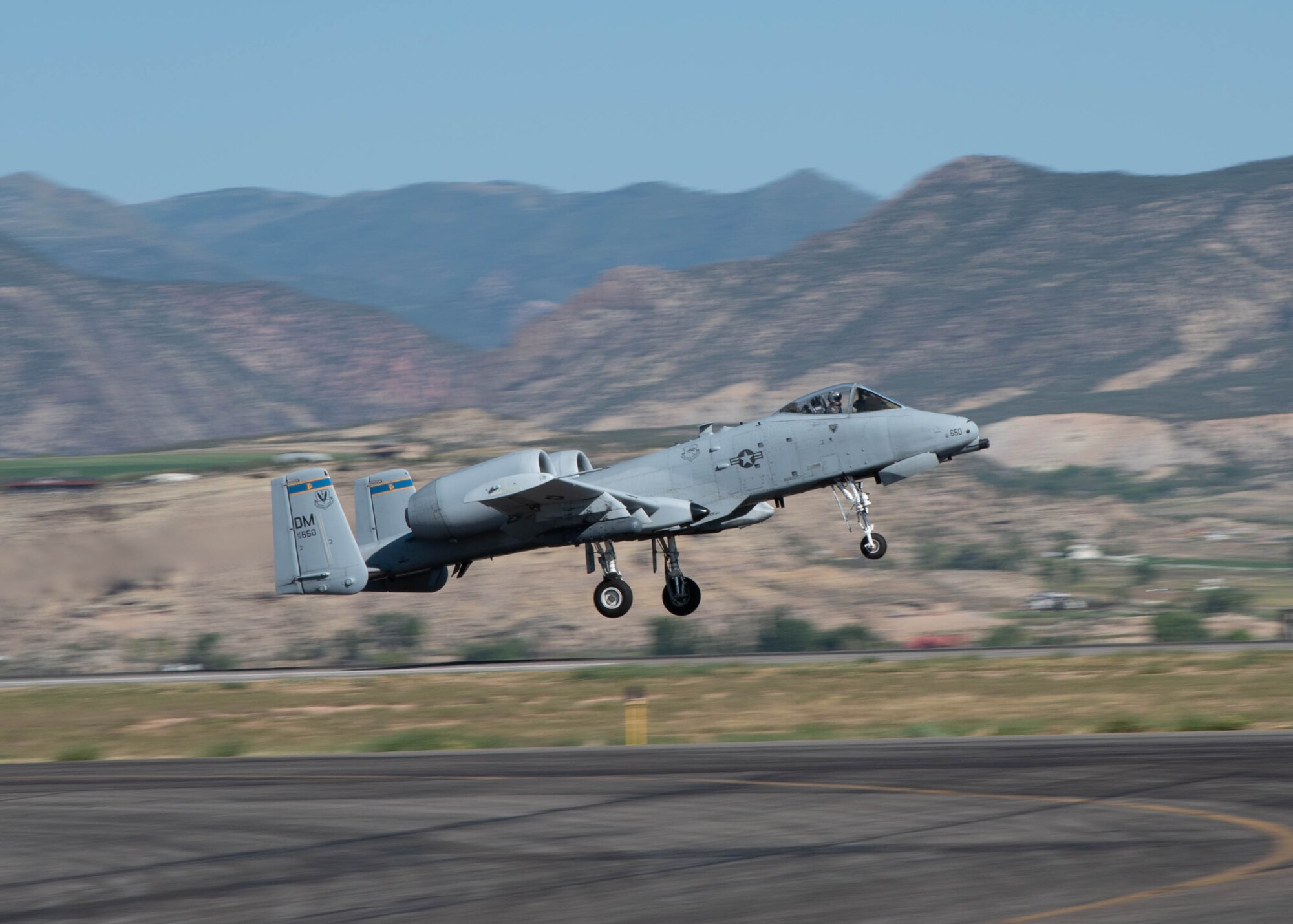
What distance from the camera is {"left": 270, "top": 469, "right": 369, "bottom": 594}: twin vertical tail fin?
4134 centimetres

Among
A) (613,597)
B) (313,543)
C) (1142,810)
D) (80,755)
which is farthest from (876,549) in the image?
(1142,810)

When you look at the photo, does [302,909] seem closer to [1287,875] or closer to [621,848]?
[621,848]

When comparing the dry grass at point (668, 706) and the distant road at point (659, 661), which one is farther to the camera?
the distant road at point (659, 661)

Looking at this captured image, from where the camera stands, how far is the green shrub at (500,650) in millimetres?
68812

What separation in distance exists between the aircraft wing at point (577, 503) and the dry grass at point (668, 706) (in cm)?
396

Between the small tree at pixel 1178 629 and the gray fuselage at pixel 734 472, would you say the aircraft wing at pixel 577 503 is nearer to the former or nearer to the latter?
the gray fuselage at pixel 734 472

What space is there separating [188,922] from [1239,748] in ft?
42.8

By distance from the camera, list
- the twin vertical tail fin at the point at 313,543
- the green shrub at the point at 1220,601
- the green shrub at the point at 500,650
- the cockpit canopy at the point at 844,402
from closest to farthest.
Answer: the cockpit canopy at the point at 844,402 → the twin vertical tail fin at the point at 313,543 → the green shrub at the point at 500,650 → the green shrub at the point at 1220,601

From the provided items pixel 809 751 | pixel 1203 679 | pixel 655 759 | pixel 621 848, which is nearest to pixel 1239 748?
pixel 809 751

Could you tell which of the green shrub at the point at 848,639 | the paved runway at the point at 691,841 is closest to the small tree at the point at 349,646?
the green shrub at the point at 848,639

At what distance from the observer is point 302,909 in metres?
11.9

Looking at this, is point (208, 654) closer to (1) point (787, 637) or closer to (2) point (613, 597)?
(1) point (787, 637)

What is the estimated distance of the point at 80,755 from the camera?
87.2 feet

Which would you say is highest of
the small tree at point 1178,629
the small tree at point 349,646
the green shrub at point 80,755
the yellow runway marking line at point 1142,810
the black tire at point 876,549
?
the black tire at point 876,549
